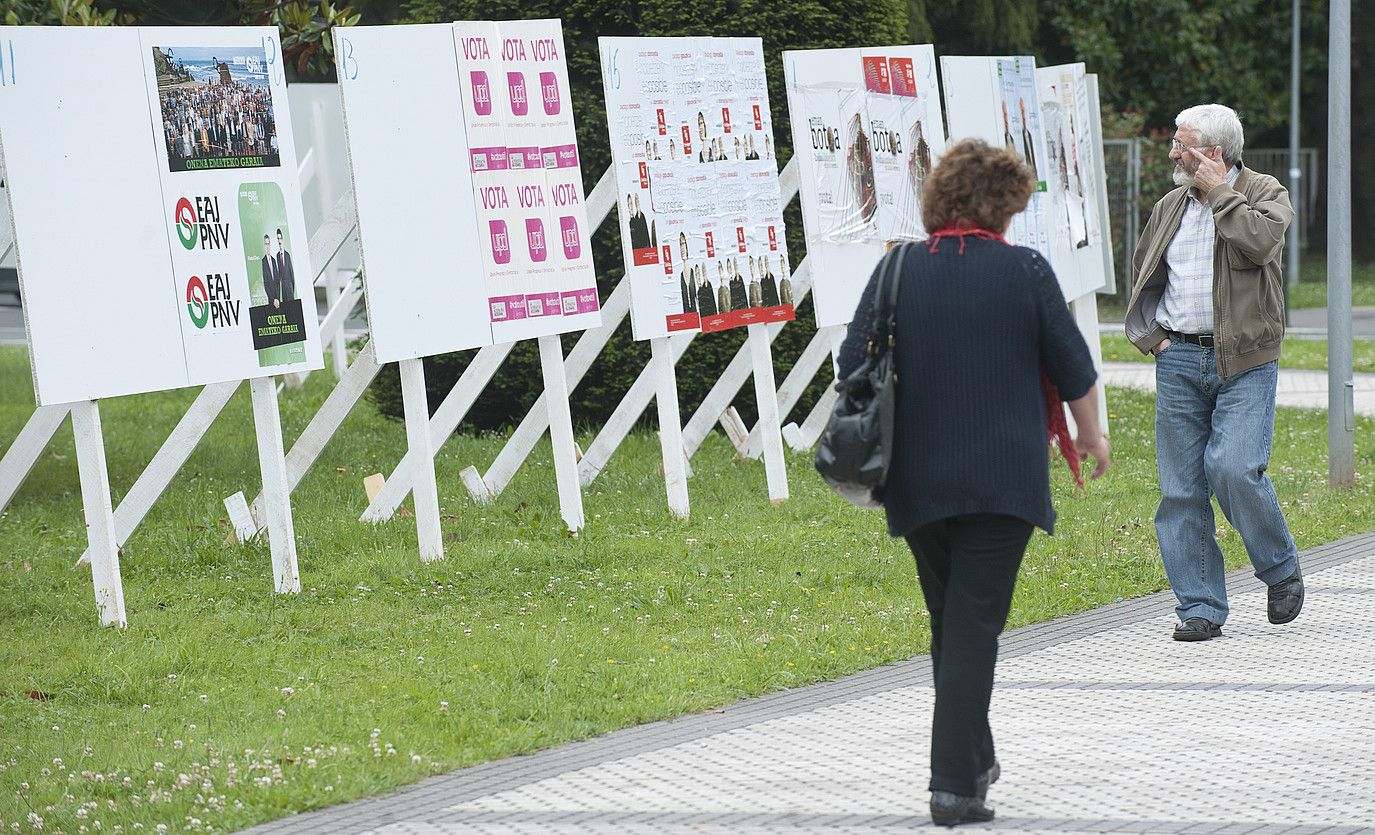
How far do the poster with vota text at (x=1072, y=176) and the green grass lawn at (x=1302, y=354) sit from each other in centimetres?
441

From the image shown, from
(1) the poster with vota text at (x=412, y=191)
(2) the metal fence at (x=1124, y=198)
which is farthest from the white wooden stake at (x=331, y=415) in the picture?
(2) the metal fence at (x=1124, y=198)

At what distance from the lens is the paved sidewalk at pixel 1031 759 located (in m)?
4.63

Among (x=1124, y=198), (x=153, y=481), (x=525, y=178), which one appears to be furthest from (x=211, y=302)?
(x=1124, y=198)

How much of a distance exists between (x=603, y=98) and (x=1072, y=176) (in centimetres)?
325

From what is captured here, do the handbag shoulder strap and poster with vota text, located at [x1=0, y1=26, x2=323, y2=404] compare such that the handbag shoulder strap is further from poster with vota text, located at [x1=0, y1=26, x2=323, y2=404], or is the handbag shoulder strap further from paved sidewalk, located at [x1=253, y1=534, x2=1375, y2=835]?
poster with vota text, located at [x1=0, y1=26, x2=323, y2=404]

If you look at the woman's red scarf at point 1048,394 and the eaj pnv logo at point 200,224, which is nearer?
the woman's red scarf at point 1048,394

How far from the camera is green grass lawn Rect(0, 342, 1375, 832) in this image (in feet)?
17.2

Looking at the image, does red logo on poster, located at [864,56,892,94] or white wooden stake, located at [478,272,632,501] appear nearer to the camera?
white wooden stake, located at [478,272,632,501]

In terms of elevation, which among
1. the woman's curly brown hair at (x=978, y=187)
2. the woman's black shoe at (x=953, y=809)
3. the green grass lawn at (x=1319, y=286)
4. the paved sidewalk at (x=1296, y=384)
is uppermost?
the woman's curly brown hair at (x=978, y=187)

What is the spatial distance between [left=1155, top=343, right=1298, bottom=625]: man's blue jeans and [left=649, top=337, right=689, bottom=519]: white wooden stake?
9.82ft

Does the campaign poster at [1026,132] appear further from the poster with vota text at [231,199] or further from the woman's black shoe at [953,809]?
the woman's black shoe at [953,809]

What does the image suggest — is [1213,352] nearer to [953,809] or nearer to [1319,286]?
[953,809]

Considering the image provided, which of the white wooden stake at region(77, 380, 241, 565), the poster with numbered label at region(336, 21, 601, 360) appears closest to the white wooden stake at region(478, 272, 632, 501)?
the poster with numbered label at region(336, 21, 601, 360)

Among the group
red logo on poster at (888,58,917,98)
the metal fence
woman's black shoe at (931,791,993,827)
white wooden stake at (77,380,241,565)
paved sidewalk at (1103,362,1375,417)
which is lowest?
paved sidewalk at (1103,362,1375,417)
